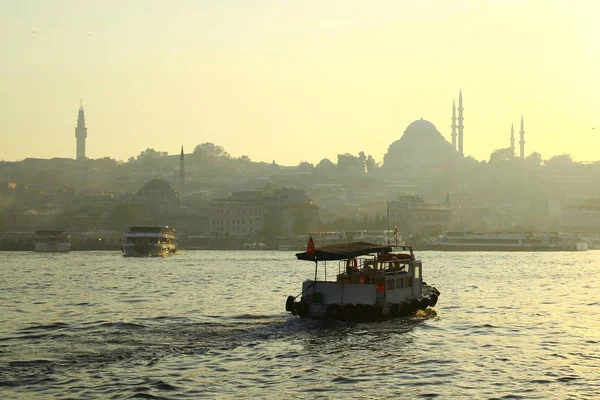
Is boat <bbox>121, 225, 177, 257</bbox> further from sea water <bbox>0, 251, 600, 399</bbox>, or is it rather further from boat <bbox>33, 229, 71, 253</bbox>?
sea water <bbox>0, 251, 600, 399</bbox>

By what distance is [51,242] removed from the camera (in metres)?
132

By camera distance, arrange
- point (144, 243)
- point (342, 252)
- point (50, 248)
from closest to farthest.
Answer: point (342, 252)
point (144, 243)
point (50, 248)

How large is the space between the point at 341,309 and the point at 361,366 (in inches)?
322

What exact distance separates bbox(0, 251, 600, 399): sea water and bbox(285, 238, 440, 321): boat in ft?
1.83

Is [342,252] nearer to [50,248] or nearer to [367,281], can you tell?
[367,281]

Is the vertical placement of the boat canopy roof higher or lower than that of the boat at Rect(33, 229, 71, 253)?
lower

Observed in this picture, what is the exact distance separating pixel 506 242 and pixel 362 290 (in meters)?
113

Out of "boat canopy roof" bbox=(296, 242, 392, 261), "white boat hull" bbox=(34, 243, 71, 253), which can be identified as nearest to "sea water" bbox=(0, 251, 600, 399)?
"boat canopy roof" bbox=(296, 242, 392, 261)

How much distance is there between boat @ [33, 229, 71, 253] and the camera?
13112 centimetres

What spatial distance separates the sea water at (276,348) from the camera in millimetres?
25297

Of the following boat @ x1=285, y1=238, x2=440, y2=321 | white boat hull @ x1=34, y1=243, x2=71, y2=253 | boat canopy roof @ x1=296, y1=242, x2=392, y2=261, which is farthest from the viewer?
white boat hull @ x1=34, y1=243, x2=71, y2=253

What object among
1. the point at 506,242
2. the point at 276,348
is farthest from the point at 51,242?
the point at 276,348

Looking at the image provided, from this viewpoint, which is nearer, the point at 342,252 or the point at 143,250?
the point at 342,252

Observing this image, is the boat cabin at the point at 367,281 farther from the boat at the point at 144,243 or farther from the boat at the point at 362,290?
the boat at the point at 144,243
